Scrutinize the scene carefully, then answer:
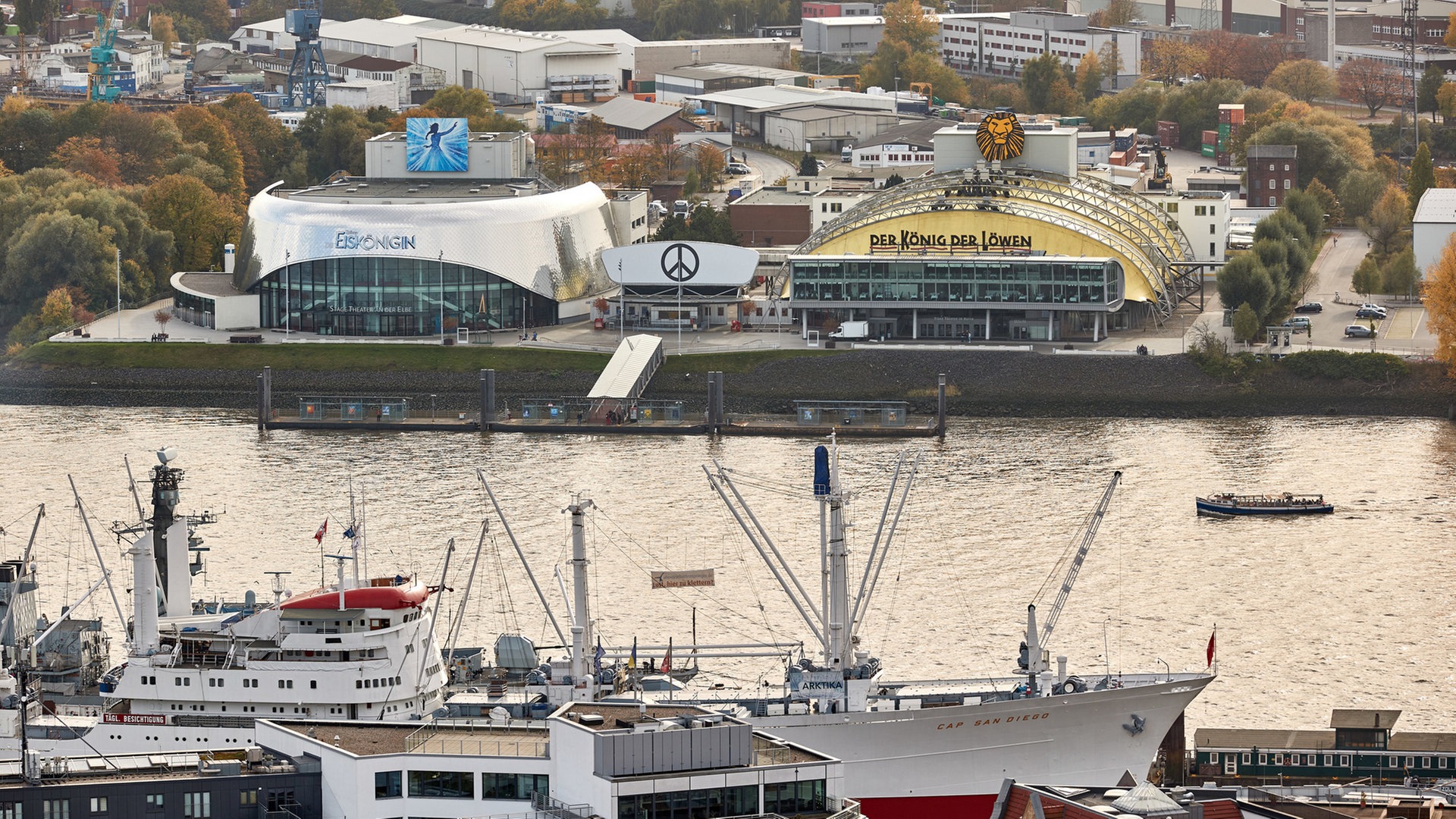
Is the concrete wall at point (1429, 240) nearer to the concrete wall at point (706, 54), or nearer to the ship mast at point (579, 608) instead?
the ship mast at point (579, 608)

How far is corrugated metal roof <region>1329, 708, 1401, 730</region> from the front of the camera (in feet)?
153

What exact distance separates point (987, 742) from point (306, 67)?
3931 inches

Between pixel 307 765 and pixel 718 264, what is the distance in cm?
5499

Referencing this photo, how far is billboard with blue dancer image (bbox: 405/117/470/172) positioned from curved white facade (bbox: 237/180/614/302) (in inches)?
175

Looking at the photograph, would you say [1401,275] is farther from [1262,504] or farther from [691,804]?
[691,804]

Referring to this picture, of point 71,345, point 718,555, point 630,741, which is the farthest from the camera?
point 71,345

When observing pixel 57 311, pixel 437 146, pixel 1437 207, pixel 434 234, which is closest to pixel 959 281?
pixel 434 234

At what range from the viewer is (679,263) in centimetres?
8994

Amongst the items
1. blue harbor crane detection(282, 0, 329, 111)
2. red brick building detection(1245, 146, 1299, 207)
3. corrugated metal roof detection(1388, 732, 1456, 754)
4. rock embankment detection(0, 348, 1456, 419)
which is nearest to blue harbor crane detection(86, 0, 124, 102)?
blue harbor crane detection(282, 0, 329, 111)

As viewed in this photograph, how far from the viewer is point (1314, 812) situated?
3575cm

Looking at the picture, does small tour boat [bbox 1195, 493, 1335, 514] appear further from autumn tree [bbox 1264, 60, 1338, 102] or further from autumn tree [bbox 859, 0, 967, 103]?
autumn tree [bbox 859, 0, 967, 103]

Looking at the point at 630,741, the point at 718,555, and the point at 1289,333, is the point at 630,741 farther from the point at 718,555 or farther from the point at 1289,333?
the point at 1289,333

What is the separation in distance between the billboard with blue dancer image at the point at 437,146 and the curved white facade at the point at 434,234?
14.6 feet

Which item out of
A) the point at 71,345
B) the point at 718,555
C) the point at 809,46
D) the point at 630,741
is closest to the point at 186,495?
the point at 718,555
